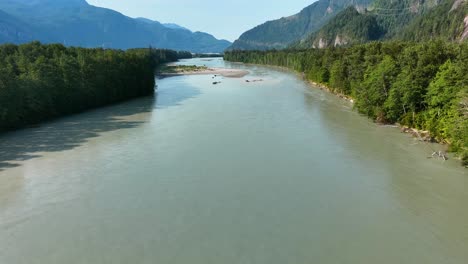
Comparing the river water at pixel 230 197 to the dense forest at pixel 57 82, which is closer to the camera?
the river water at pixel 230 197

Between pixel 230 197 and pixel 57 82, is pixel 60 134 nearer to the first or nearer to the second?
pixel 57 82

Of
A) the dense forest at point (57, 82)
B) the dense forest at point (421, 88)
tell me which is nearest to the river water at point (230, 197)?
Answer: the dense forest at point (421, 88)

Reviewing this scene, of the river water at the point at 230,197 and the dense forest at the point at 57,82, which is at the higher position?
the dense forest at the point at 57,82

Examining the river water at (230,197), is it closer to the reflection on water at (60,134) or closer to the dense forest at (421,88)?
the reflection on water at (60,134)

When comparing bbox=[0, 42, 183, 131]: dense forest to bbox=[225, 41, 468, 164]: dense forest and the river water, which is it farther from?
bbox=[225, 41, 468, 164]: dense forest

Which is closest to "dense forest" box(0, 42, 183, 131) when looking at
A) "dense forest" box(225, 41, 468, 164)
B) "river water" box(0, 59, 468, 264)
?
"river water" box(0, 59, 468, 264)
